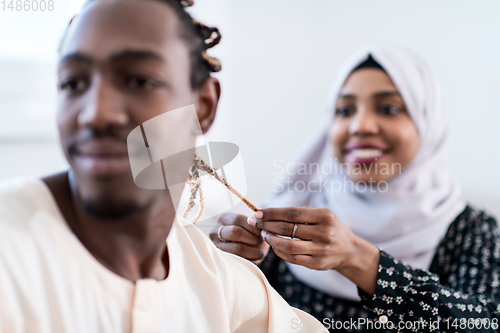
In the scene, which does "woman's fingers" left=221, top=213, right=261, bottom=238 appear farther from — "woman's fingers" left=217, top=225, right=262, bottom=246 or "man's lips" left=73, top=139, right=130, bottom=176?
"man's lips" left=73, top=139, right=130, bottom=176

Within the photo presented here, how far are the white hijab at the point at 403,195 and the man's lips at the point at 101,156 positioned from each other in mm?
497

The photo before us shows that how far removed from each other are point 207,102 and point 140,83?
0.28 ft

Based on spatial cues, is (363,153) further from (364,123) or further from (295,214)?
(295,214)

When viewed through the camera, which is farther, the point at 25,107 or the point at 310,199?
the point at 310,199

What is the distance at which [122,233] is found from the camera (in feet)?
1.07

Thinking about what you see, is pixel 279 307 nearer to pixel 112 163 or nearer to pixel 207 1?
pixel 112 163

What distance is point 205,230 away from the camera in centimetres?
46

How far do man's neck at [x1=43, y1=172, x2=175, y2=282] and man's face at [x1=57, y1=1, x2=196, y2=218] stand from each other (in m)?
0.02

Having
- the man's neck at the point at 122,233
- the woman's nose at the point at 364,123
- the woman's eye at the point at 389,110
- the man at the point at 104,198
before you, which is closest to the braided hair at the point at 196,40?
the man at the point at 104,198

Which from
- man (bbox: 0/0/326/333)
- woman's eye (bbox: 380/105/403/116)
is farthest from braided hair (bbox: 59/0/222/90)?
woman's eye (bbox: 380/105/403/116)

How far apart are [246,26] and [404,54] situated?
386 millimetres

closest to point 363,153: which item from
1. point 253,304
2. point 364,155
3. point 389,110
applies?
point 364,155

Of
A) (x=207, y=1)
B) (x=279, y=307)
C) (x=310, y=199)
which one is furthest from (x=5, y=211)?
(x=207, y=1)

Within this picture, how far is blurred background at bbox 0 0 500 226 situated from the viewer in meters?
0.36
